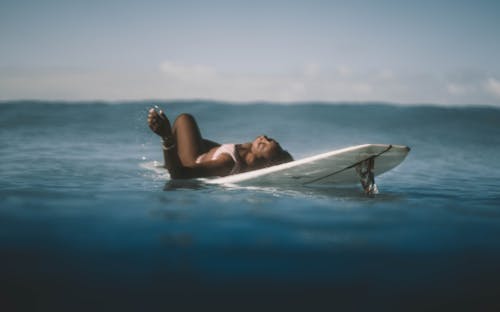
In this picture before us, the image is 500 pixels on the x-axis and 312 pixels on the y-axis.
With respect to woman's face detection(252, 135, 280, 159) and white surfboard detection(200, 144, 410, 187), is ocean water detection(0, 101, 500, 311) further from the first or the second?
woman's face detection(252, 135, 280, 159)

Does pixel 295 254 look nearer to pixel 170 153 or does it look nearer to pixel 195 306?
pixel 195 306

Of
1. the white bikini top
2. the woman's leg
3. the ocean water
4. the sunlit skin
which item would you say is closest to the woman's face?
the sunlit skin

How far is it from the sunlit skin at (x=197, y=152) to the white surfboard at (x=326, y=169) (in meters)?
0.23

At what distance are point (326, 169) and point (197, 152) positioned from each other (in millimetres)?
1639

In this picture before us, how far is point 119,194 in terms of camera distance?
4.20 metres

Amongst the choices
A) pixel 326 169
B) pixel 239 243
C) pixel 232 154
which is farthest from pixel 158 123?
pixel 326 169

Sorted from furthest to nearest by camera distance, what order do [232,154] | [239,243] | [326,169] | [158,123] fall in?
[232,154]
[326,169]
[158,123]
[239,243]

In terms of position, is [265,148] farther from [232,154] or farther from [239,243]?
[239,243]

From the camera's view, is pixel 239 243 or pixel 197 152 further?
pixel 197 152

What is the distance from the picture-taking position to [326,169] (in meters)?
4.48

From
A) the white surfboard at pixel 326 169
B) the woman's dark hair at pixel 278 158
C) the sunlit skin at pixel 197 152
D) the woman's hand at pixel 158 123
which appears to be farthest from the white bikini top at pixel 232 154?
the woman's hand at pixel 158 123

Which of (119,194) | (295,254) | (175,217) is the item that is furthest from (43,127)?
(295,254)

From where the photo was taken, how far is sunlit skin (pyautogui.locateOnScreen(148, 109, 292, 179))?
3.94 m

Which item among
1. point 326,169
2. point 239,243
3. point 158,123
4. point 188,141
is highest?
point 158,123
